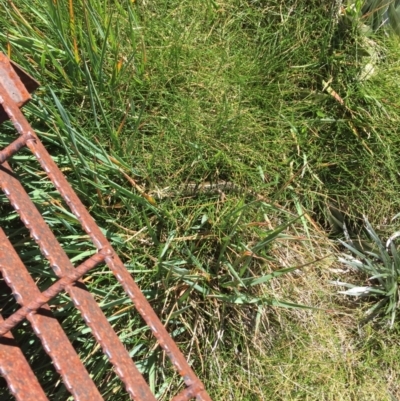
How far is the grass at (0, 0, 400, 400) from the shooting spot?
1501 millimetres

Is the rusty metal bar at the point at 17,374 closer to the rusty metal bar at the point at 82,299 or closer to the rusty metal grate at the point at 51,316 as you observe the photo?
the rusty metal grate at the point at 51,316

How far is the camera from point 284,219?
1.68 metres

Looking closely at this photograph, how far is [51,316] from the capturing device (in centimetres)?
113

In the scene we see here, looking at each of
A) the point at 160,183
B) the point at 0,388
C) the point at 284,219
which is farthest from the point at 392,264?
the point at 0,388

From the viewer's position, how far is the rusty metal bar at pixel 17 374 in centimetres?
104

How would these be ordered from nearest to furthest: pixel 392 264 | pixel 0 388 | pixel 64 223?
1. pixel 64 223
2. pixel 0 388
3. pixel 392 264

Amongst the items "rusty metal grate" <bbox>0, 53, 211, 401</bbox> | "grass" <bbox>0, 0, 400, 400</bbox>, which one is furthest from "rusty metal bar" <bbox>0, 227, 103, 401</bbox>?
"grass" <bbox>0, 0, 400, 400</bbox>

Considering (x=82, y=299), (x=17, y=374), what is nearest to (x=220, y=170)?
(x=82, y=299)

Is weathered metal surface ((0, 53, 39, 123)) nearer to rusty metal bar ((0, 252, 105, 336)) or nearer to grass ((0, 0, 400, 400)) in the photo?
grass ((0, 0, 400, 400))

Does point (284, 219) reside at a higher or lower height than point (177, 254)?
lower

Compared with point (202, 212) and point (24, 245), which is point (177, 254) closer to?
point (202, 212)

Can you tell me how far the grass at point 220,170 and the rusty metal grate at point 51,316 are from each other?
23 cm

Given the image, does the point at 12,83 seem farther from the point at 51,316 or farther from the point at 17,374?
the point at 17,374

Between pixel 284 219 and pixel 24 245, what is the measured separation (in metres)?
0.78
